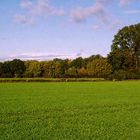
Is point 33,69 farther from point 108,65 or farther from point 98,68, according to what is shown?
point 108,65

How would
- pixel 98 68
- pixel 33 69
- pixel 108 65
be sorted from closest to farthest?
pixel 108 65
pixel 98 68
pixel 33 69

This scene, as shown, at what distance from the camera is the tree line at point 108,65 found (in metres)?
126

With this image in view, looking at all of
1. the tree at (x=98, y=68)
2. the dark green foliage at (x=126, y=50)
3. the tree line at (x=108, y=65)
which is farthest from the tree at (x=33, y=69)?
the dark green foliage at (x=126, y=50)

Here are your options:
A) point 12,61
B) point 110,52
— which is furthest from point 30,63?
point 110,52

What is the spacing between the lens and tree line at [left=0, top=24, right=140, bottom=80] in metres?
126

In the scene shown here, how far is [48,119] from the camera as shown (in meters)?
21.8

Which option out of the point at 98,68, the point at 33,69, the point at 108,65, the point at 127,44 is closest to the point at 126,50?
the point at 127,44

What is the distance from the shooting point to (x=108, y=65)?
139m

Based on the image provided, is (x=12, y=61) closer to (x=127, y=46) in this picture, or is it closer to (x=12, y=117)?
(x=127, y=46)

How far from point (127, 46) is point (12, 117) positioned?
109836 mm

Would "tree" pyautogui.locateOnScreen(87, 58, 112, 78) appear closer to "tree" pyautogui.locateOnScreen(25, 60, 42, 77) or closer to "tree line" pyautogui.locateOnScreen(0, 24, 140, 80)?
"tree line" pyautogui.locateOnScreen(0, 24, 140, 80)

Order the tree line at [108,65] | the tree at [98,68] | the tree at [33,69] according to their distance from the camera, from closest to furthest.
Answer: the tree line at [108,65] → the tree at [98,68] → the tree at [33,69]

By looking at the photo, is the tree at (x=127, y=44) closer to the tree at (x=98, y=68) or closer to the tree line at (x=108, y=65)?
the tree line at (x=108, y=65)

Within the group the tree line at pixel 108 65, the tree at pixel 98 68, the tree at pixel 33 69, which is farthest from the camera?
the tree at pixel 33 69
